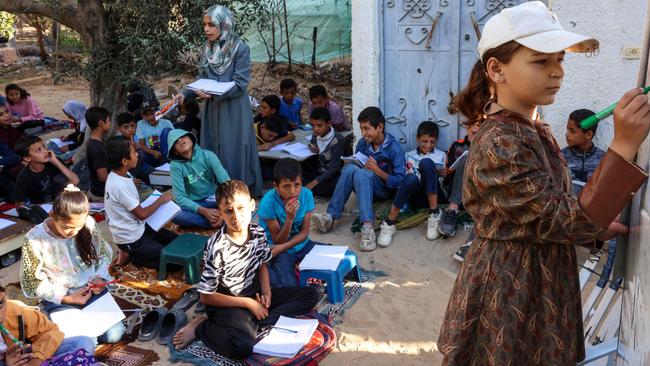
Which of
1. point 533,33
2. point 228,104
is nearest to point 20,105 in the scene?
point 228,104

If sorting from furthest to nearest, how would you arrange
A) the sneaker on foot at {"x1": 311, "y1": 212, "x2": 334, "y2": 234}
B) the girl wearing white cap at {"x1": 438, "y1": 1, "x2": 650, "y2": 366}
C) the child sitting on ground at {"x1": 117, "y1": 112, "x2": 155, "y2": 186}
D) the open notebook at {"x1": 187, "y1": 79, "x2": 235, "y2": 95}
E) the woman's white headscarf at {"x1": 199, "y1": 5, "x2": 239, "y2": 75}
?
1. the child sitting on ground at {"x1": 117, "y1": 112, "x2": 155, "y2": 186}
2. the woman's white headscarf at {"x1": 199, "y1": 5, "x2": 239, "y2": 75}
3. the open notebook at {"x1": 187, "y1": 79, "x2": 235, "y2": 95}
4. the sneaker on foot at {"x1": 311, "y1": 212, "x2": 334, "y2": 234}
5. the girl wearing white cap at {"x1": 438, "y1": 1, "x2": 650, "y2": 366}

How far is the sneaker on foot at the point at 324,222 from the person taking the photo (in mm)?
5461

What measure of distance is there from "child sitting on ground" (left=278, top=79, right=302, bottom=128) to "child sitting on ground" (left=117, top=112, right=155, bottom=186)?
1881mm

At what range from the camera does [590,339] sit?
2.50m

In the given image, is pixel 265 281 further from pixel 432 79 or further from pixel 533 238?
pixel 432 79

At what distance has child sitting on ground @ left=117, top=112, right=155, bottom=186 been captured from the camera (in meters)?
6.29

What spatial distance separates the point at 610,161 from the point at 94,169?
5.22 meters

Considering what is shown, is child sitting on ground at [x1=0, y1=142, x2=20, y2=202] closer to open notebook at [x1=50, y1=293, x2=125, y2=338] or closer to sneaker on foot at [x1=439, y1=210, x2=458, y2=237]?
open notebook at [x1=50, y1=293, x2=125, y2=338]

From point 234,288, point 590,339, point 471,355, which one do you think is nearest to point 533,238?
point 471,355

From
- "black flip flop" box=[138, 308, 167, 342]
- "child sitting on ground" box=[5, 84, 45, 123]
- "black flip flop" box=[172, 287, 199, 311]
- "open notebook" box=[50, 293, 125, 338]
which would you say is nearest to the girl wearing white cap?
"open notebook" box=[50, 293, 125, 338]

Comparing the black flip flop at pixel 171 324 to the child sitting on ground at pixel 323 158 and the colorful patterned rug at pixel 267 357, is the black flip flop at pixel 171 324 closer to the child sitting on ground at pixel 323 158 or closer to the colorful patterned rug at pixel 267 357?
the colorful patterned rug at pixel 267 357

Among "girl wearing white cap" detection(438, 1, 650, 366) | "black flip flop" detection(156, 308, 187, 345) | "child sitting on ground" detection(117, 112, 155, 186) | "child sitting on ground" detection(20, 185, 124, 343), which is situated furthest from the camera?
"child sitting on ground" detection(117, 112, 155, 186)

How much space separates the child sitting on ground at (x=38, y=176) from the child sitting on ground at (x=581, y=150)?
432 cm

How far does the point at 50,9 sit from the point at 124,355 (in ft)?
15.6
